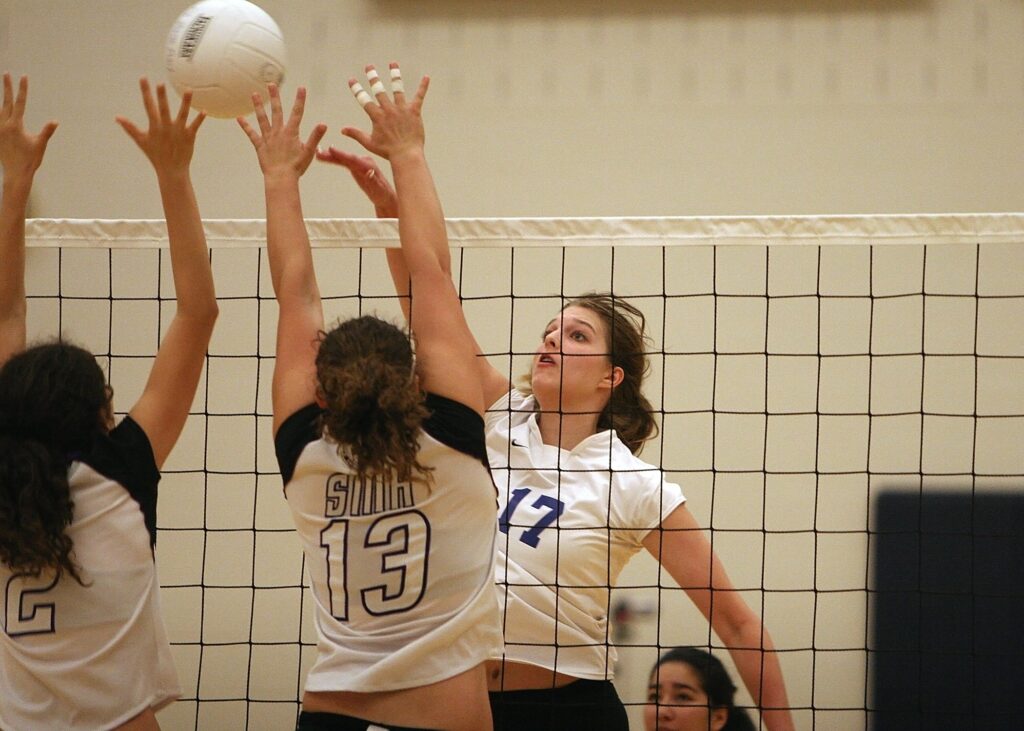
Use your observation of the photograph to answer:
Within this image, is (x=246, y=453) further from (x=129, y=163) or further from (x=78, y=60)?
(x=78, y=60)

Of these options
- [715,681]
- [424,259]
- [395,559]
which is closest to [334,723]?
[395,559]

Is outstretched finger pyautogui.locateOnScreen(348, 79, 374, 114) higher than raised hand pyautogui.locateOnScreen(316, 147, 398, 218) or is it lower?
higher

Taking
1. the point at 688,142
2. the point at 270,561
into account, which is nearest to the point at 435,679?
the point at 270,561

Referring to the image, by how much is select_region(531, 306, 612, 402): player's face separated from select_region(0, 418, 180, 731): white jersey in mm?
1190

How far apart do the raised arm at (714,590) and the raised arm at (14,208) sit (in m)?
1.49

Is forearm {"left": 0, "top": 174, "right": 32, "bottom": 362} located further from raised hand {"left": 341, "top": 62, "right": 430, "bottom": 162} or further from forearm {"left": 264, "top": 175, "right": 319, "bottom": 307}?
raised hand {"left": 341, "top": 62, "right": 430, "bottom": 162}

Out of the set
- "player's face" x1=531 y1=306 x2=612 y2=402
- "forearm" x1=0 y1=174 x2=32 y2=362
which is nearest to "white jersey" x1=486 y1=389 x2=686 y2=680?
"player's face" x1=531 y1=306 x2=612 y2=402

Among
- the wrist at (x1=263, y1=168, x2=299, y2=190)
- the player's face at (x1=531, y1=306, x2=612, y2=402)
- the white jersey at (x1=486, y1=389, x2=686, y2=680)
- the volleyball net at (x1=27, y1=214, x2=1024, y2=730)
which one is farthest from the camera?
the volleyball net at (x1=27, y1=214, x2=1024, y2=730)

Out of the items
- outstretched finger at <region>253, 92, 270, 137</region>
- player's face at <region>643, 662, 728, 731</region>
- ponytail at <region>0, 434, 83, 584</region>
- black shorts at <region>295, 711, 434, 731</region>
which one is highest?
outstretched finger at <region>253, 92, 270, 137</region>

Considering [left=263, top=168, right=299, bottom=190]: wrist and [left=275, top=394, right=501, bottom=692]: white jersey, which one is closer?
[left=275, top=394, right=501, bottom=692]: white jersey

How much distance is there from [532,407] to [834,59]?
9.69ft

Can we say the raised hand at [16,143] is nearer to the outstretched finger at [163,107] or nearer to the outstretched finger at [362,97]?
the outstretched finger at [163,107]

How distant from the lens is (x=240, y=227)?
9.79ft

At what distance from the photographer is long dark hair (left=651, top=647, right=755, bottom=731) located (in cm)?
336
